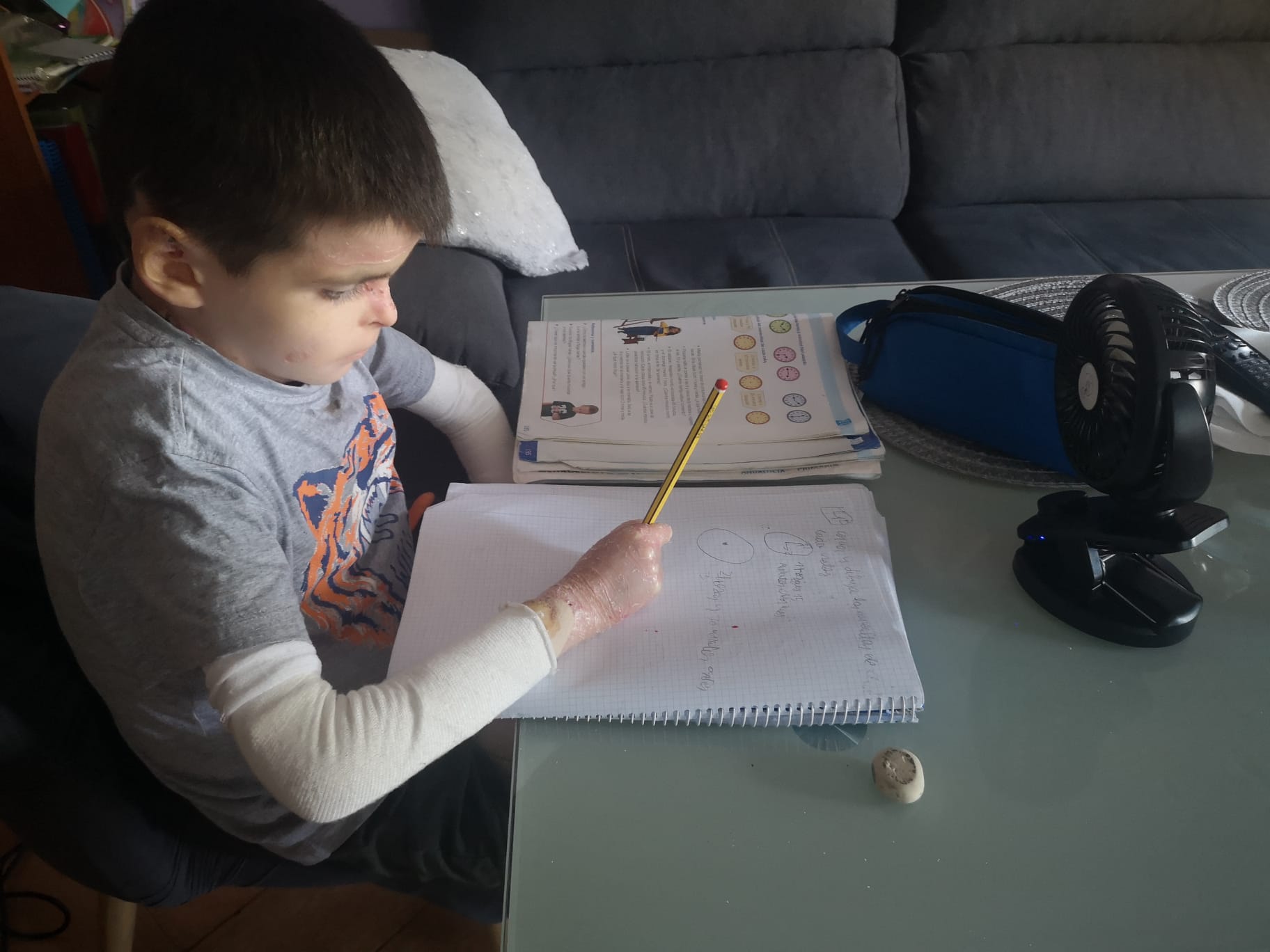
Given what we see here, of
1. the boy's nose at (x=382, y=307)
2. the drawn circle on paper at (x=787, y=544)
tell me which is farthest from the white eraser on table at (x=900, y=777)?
the boy's nose at (x=382, y=307)

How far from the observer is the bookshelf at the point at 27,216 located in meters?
1.69

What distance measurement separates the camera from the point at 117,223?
591 mm

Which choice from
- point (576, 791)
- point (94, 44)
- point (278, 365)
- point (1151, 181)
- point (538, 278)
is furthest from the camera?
point (1151, 181)

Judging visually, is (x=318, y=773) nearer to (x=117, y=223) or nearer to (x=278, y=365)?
Result: (x=278, y=365)

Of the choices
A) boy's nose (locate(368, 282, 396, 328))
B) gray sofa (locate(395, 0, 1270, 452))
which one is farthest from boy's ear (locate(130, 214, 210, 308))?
gray sofa (locate(395, 0, 1270, 452))

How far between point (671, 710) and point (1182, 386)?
376 mm

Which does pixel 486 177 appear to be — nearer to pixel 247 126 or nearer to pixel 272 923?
pixel 247 126

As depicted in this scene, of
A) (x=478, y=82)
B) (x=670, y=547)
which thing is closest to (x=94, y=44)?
(x=478, y=82)

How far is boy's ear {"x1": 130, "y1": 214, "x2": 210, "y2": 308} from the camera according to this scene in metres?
0.54

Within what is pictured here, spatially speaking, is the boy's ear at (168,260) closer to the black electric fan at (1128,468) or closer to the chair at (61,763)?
the chair at (61,763)

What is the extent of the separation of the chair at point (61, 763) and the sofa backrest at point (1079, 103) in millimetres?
1833

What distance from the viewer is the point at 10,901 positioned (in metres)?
1.14

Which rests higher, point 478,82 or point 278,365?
point 278,365

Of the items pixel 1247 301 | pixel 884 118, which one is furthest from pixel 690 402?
pixel 884 118
